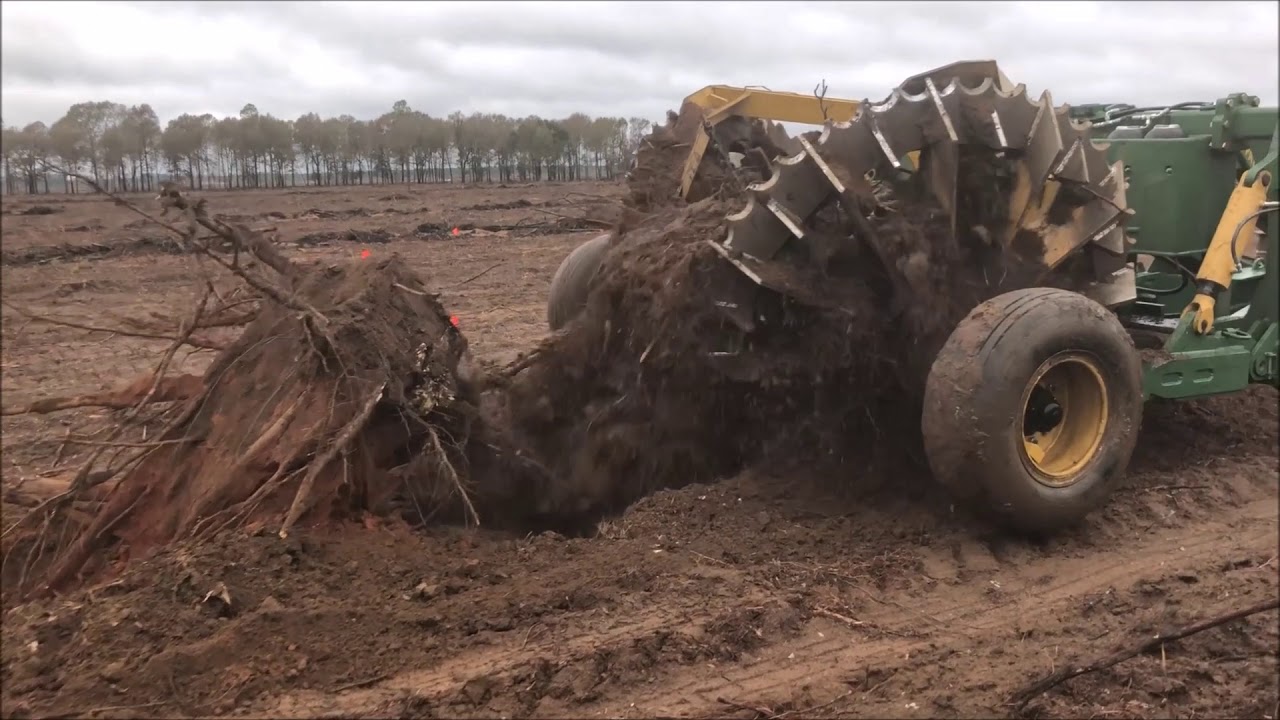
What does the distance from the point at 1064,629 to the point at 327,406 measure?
137 inches

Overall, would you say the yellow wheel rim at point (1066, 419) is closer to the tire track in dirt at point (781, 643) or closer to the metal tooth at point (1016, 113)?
the tire track in dirt at point (781, 643)

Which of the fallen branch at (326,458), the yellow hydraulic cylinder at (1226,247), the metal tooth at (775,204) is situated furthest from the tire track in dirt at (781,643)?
the metal tooth at (775,204)

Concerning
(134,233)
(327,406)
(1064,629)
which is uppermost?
(134,233)

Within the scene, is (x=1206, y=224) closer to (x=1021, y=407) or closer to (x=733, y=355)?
(x=1021, y=407)

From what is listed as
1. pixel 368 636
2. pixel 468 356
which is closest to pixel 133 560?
pixel 368 636

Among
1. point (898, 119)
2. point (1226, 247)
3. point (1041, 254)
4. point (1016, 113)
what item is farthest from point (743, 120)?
point (1226, 247)

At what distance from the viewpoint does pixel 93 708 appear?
128 inches

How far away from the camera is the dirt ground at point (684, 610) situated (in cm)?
346

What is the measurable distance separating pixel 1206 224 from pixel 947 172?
222cm

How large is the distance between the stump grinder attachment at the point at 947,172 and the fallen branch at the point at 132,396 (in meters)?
2.88

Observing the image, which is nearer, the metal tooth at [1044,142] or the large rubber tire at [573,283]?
the metal tooth at [1044,142]

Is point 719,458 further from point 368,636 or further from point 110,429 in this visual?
point 110,429

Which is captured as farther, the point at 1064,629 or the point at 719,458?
the point at 719,458

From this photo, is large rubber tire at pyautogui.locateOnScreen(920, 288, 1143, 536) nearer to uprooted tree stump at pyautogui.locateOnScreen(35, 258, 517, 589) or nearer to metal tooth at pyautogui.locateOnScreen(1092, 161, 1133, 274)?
metal tooth at pyautogui.locateOnScreen(1092, 161, 1133, 274)
